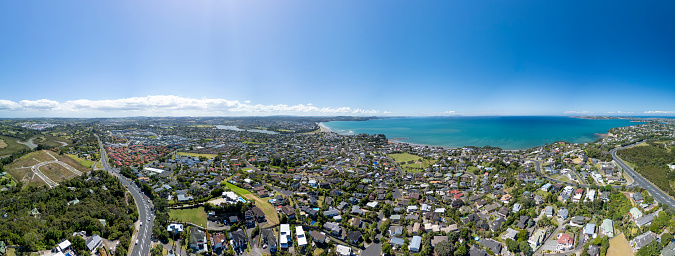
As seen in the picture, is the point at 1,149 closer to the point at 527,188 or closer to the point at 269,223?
the point at 269,223

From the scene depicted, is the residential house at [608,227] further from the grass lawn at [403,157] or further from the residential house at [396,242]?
the grass lawn at [403,157]

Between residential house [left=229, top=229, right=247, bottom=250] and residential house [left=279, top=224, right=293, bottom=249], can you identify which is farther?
residential house [left=279, top=224, right=293, bottom=249]

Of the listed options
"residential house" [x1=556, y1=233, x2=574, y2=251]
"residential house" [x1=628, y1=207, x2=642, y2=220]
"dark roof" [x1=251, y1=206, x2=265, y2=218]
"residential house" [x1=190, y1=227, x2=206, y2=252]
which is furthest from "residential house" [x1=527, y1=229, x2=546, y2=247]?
"residential house" [x1=190, y1=227, x2=206, y2=252]

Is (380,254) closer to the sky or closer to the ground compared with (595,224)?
closer to the ground

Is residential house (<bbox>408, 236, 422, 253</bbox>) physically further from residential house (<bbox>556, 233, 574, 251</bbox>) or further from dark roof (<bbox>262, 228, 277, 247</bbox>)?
dark roof (<bbox>262, 228, 277, 247</bbox>)

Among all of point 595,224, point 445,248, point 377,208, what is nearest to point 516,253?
point 445,248

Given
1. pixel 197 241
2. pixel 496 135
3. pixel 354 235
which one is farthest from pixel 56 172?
pixel 496 135
